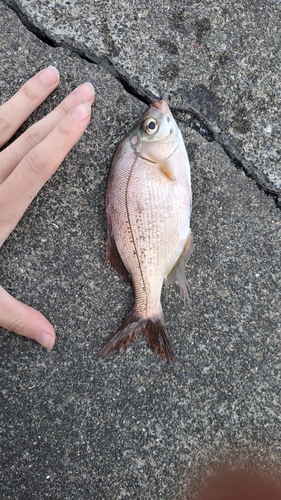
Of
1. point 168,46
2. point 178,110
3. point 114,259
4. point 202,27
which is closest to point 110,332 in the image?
point 114,259

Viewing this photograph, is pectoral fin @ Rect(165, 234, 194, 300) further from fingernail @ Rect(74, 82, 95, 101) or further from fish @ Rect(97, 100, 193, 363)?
fingernail @ Rect(74, 82, 95, 101)

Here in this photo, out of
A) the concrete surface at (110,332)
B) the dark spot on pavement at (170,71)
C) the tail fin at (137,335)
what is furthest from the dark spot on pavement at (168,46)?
the tail fin at (137,335)

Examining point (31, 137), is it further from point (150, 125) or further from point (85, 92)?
point (150, 125)

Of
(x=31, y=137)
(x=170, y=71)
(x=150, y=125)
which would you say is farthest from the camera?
(x=170, y=71)

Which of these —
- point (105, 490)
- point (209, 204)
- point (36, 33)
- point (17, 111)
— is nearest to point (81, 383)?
point (105, 490)

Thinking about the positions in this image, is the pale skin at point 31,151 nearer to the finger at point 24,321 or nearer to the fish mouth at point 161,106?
the finger at point 24,321

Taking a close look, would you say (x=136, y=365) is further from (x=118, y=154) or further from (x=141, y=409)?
(x=118, y=154)
